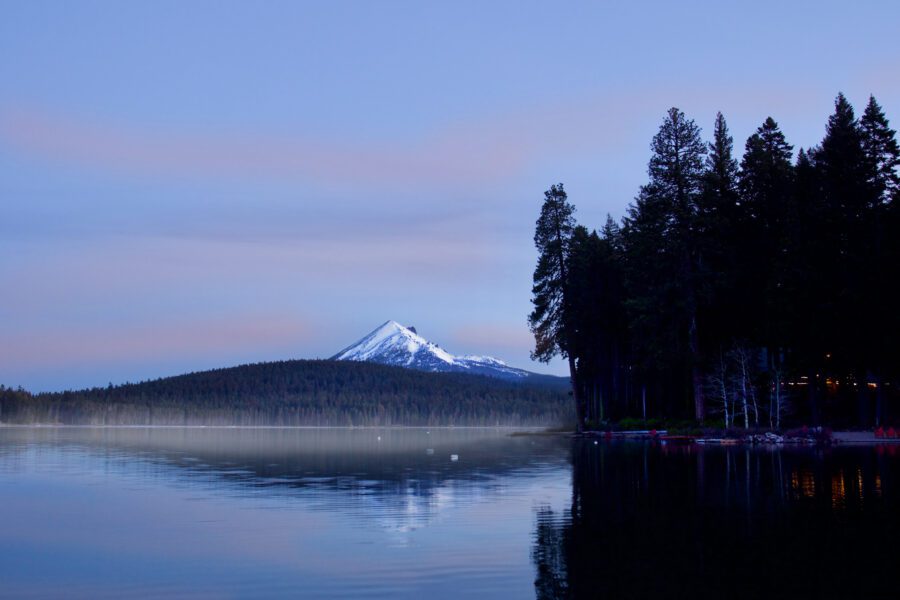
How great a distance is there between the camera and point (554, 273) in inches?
3644

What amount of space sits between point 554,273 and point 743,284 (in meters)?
21.6

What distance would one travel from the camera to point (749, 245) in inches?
3056

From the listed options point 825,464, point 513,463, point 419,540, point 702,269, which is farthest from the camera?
point 702,269

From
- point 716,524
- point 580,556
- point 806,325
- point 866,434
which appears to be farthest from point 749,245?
point 580,556

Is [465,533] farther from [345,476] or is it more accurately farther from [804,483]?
[345,476]

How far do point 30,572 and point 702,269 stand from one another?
204 feet

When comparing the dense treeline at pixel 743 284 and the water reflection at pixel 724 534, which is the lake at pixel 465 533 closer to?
the water reflection at pixel 724 534

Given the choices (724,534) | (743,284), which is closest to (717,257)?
(743,284)

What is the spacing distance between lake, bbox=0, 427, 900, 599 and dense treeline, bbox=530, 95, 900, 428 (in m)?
22.9

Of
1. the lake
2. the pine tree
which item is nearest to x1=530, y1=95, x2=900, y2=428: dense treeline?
the pine tree

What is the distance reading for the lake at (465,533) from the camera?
17.0 metres

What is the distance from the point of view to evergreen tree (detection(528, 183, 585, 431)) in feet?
300

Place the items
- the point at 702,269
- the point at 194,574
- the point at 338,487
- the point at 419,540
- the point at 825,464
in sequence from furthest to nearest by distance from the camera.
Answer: the point at 702,269, the point at 825,464, the point at 338,487, the point at 419,540, the point at 194,574

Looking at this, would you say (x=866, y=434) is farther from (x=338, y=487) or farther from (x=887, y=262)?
(x=338, y=487)
